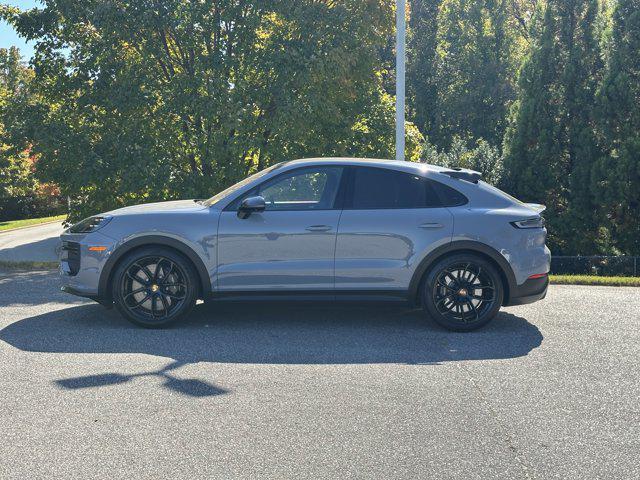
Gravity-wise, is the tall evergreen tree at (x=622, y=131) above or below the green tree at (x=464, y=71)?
below

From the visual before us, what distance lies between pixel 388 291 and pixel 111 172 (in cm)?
987

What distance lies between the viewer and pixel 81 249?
776cm

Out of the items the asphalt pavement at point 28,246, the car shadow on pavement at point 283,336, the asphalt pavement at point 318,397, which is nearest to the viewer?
the asphalt pavement at point 318,397

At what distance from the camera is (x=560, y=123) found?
70.4 ft

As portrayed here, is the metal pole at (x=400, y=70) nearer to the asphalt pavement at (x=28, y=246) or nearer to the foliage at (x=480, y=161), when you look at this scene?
the asphalt pavement at (x=28, y=246)

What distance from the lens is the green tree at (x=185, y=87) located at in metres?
15.8

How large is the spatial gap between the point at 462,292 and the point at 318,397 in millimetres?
2661

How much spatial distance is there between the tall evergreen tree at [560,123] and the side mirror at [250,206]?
1428cm

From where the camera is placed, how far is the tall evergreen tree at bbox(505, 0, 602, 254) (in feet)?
66.8

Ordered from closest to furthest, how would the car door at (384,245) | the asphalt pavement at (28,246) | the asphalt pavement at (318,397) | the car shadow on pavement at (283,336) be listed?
the asphalt pavement at (318,397) < the car shadow on pavement at (283,336) < the car door at (384,245) < the asphalt pavement at (28,246)

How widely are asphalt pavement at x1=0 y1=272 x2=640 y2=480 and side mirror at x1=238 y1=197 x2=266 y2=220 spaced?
3.66ft

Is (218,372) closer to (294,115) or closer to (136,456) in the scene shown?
(136,456)

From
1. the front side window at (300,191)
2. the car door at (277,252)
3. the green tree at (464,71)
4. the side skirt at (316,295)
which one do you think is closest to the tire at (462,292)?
the side skirt at (316,295)

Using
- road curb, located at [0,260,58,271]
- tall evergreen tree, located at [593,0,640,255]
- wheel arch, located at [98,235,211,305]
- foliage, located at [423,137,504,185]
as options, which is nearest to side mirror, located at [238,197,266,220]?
wheel arch, located at [98,235,211,305]
